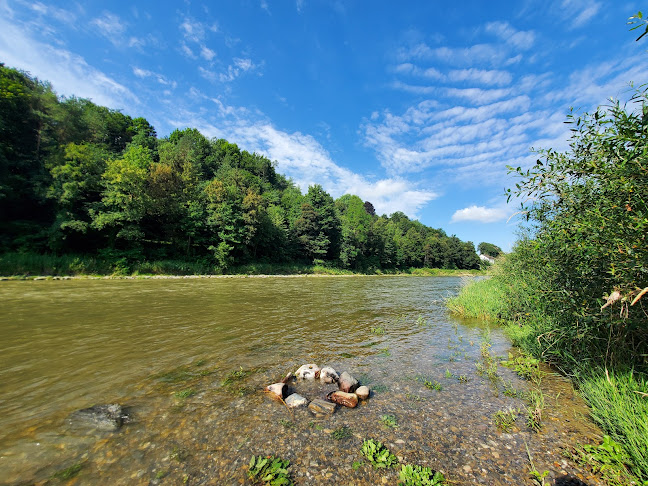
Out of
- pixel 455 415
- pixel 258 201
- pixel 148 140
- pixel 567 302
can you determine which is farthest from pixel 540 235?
pixel 148 140

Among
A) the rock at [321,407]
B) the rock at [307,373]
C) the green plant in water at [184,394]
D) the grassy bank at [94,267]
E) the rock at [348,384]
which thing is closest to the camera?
the rock at [321,407]

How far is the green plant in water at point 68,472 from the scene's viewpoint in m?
3.34

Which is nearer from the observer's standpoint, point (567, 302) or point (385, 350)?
point (567, 302)

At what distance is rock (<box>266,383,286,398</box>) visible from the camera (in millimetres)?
5536

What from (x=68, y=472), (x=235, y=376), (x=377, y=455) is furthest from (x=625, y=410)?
(x=68, y=472)

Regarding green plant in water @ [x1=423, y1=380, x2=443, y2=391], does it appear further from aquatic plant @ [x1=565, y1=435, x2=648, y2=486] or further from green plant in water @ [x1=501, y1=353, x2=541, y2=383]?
aquatic plant @ [x1=565, y1=435, x2=648, y2=486]

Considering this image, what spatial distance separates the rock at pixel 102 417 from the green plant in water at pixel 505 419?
668cm

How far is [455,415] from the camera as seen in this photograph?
4.98 m

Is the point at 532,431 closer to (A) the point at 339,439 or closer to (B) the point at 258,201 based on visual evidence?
(A) the point at 339,439

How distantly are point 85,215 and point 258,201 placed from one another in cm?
2208

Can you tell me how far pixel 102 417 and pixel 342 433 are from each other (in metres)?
4.27

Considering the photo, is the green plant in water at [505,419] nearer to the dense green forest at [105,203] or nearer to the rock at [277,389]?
the rock at [277,389]

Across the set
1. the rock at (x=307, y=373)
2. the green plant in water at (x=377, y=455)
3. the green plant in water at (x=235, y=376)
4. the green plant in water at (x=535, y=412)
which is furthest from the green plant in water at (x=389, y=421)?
the green plant in water at (x=235, y=376)

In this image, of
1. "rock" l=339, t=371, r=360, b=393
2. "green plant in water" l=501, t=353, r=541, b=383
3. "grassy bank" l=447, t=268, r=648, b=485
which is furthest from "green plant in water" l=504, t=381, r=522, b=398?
"rock" l=339, t=371, r=360, b=393
